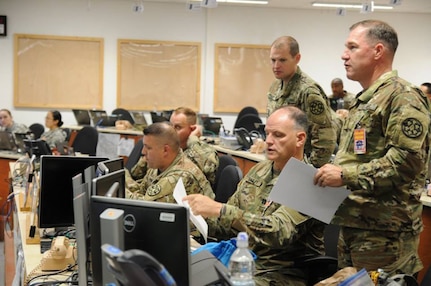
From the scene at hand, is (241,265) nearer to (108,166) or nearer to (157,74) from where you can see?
(108,166)

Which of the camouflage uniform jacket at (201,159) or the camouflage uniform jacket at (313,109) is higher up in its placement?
the camouflage uniform jacket at (313,109)

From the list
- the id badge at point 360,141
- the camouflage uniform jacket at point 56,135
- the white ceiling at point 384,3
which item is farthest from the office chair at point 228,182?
the white ceiling at point 384,3

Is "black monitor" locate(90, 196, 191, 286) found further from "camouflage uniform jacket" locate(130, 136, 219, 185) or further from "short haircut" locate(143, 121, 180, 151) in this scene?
"camouflage uniform jacket" locate(130, 136, 219, 185)

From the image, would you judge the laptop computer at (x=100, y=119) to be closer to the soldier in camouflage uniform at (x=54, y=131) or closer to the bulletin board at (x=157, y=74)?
the soldier in camouflage uniform at (x=54, y=131)

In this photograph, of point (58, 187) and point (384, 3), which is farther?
point (384, 3)

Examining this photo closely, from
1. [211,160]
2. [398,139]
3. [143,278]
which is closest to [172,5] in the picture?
[211,160]

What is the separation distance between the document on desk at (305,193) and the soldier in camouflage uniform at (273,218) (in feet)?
0.44

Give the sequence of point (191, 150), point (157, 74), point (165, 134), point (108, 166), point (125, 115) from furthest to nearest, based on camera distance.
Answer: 1. point (157, 74)
2. point (125, 115)
3. point (191, 150)
4. point (165, 134)
5. point (108, 166)

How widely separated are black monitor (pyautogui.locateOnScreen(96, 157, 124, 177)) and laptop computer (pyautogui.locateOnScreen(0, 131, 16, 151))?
15.5 feet

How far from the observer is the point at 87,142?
22.6ft

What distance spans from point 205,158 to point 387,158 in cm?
194

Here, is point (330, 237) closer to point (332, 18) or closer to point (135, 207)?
point (135, 207)

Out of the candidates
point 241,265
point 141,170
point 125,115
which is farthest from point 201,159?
point 125,115

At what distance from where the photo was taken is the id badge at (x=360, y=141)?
240 centimetres
